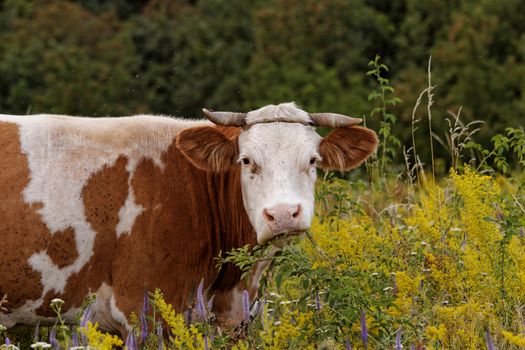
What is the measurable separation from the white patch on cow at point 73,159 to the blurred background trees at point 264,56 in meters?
27.0

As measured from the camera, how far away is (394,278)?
6086mm

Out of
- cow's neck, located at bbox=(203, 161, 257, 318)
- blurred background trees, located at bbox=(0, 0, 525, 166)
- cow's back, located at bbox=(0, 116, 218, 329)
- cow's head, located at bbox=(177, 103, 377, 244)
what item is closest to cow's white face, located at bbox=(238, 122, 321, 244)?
cow's head, located at bbox=(177, 103, 377, 244)

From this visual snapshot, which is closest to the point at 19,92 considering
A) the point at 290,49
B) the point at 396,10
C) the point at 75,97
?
the point at 75,97

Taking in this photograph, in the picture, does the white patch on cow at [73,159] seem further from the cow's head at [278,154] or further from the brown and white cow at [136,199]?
the cow's head at [278,154]

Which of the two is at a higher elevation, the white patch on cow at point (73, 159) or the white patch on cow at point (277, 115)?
the white patch on cow at point (277, 115)

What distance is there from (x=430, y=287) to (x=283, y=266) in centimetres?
126

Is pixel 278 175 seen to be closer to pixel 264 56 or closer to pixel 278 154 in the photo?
pixel 278 154

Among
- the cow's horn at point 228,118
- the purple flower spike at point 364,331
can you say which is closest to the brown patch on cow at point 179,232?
the cow's horn at point 228,118

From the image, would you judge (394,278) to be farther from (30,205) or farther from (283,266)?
(30,205)

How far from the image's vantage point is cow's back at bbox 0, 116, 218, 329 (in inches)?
247

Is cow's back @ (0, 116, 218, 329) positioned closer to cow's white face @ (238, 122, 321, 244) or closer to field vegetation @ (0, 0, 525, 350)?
cow's white face @ (238, 122, 321, 244)

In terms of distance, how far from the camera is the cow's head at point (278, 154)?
19.3 ft

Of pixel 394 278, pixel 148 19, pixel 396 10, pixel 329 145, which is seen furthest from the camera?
pixel 148 19

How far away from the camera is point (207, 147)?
6527 millimetres
